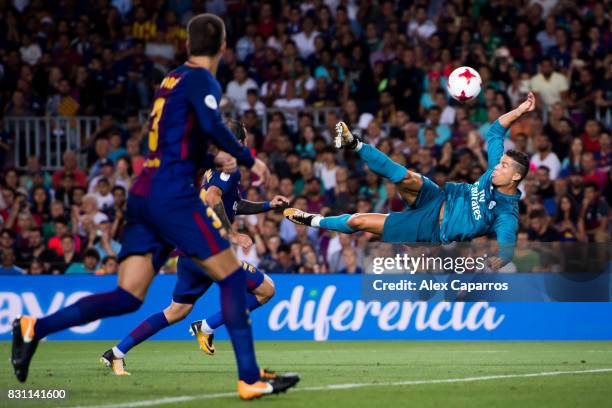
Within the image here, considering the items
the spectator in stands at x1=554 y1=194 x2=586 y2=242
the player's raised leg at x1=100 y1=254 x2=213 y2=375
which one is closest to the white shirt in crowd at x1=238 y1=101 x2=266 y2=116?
the spectator in stands at x1=554 y1=194 x2=586 y2=242

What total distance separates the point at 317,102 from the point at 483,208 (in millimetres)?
9069

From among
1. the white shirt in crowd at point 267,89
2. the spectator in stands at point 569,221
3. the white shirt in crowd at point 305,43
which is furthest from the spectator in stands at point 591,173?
the white shirt in crowd at point 305,43

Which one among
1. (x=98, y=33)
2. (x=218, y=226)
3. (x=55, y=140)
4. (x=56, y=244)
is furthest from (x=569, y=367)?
(x=98, y=33)

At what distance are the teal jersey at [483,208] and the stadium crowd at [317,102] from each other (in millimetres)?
4981

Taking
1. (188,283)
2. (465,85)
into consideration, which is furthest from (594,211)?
(188,283)

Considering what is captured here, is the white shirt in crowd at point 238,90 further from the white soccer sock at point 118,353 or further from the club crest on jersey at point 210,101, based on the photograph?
the club crest on jersey at point 210,101

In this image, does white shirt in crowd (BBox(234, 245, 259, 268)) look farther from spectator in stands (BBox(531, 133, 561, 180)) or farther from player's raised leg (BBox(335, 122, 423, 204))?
player's raised leg (BBox(335, 122, 423, 204))

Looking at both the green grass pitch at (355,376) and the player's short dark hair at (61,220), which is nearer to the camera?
the green grass pitch at (355,376)

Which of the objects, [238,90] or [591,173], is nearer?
[591,173]

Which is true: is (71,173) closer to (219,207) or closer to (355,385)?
(219,207)

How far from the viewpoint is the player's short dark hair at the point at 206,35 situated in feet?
25.6

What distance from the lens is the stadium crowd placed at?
56.5ft

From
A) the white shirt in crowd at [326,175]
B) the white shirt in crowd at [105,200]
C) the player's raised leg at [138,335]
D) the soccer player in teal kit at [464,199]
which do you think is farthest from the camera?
the white shirt in crowd at [326,175]

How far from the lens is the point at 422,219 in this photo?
11.6 m
